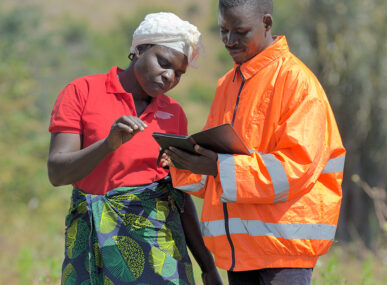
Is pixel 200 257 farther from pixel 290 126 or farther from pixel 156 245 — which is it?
pixel 290 126

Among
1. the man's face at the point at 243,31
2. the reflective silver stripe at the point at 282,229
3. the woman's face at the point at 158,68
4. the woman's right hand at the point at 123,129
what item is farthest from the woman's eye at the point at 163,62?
the reflective silver stripe at the point at 282,229

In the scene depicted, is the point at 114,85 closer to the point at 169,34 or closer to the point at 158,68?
the point at 158,68

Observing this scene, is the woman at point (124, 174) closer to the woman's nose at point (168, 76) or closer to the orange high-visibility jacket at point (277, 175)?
the woman's nose at point (168, 76)

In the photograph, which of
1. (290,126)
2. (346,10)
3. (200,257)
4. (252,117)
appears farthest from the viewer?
(346,10)

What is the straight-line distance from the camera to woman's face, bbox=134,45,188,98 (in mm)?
2746

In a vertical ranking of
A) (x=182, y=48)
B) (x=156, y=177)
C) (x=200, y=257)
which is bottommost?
(x=200, y=257)

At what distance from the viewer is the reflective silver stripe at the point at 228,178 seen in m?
2.33

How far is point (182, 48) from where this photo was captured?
9.16ft

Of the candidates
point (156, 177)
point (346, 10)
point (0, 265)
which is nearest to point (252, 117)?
point (156, 177)

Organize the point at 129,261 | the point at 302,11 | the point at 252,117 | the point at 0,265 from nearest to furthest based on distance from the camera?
1. the point at 252,117
2. the point at 129,261
3. the point at 0,265
4. the point at 302,11

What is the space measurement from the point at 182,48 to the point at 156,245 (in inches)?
38.5

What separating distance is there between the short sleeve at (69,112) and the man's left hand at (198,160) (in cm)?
47

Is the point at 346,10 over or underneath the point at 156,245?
over

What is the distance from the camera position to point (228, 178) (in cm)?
233
